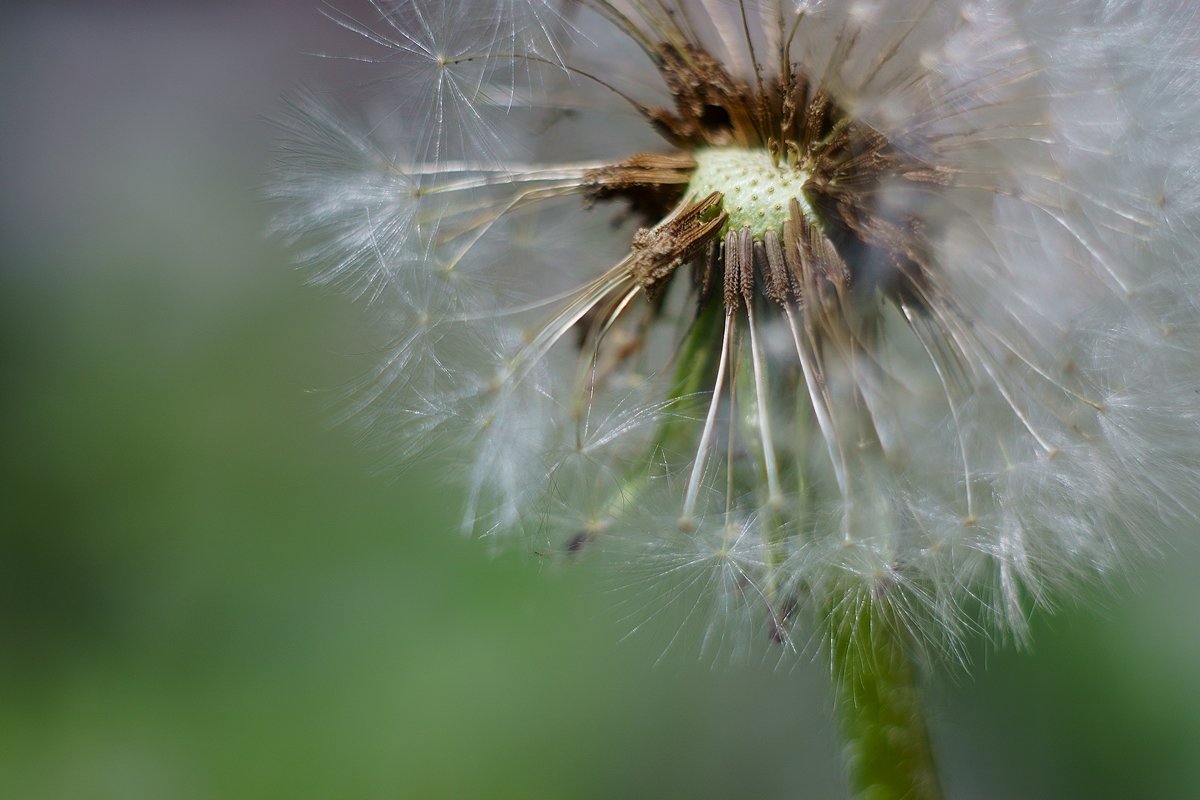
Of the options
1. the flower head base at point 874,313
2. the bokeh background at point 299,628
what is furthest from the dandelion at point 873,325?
the bokeh background at point 299,628

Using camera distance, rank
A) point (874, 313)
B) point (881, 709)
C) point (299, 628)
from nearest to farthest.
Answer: point (881, 709) → point (874, 313) → point (299, 628)

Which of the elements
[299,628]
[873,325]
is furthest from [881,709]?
[299,628]

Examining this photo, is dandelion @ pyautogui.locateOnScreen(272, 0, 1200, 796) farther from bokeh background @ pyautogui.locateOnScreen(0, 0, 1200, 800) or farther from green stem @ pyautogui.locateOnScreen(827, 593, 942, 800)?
bokeh background @ pyautogui.locateOnScreen(0, 0, 1200, 800)

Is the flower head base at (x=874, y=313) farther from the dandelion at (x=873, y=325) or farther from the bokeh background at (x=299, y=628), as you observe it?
the bokeh background at (x=299, y=628)

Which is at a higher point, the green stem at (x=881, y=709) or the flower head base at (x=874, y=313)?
the flower head base at (x=874, y=313)

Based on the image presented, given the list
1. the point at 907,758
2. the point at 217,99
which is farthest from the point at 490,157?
the point at 217,99

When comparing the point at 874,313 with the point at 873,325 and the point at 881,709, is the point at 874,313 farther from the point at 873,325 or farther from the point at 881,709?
the point at 881,709

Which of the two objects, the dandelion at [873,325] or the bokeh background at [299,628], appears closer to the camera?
the dandelion at [873,325]

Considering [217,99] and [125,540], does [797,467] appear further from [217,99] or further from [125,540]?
[217,99]
